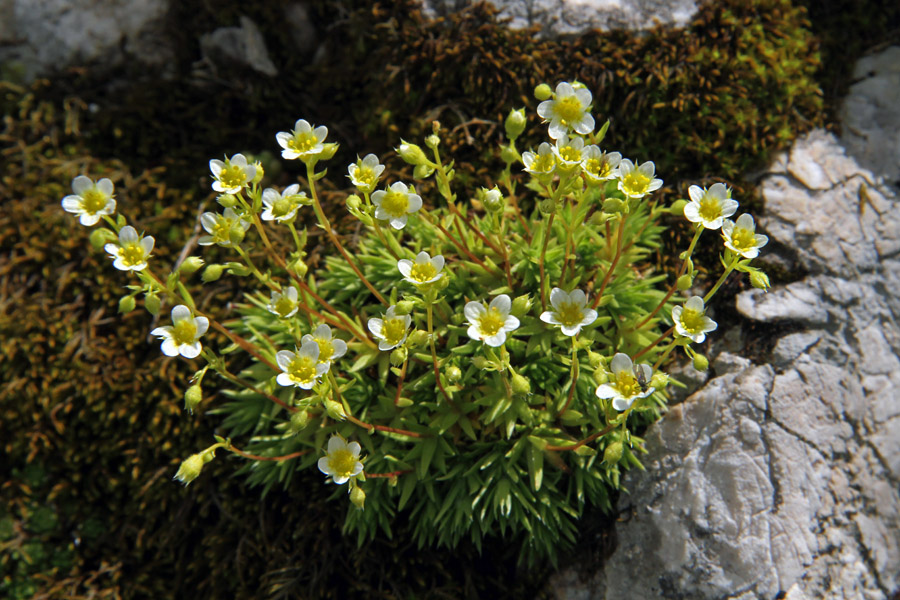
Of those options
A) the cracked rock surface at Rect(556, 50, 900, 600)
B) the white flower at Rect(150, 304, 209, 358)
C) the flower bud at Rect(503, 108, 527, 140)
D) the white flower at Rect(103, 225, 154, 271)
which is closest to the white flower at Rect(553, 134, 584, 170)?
the flower bud at Rect(503, 108, 527, 140)

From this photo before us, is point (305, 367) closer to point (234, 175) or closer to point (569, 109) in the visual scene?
point (234, 175)

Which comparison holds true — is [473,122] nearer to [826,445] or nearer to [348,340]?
[348,340]

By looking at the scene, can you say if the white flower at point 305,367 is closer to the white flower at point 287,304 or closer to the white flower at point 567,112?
the white flower at point 287,304

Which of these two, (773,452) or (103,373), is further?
(103,373)

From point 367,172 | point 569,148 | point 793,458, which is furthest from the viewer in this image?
point 793,458

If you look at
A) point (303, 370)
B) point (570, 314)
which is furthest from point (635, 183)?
point (303, 370)

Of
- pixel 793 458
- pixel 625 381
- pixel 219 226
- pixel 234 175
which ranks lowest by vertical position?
pixel 793 458

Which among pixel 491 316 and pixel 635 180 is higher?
pixel 635 180

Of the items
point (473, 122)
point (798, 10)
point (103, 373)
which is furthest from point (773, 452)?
point (103, 373)
